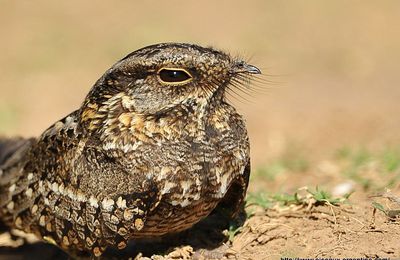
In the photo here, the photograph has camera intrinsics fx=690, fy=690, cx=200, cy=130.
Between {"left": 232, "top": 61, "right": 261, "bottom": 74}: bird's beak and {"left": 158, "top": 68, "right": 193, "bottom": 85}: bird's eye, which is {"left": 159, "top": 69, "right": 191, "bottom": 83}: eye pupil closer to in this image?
{"left": 158, "top": 68, "right": 193, "bottom": 85}: bird's eye

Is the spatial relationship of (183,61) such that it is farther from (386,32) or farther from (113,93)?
(386,32)

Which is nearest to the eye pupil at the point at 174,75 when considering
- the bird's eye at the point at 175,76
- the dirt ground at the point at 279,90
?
the bird's eye at the point at 175,76

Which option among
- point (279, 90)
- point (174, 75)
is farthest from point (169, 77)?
point (279, 90)

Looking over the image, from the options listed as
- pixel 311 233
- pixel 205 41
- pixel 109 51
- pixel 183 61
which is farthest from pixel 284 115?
pixel 183 61

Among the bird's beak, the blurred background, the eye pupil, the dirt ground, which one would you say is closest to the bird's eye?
the eye pupil

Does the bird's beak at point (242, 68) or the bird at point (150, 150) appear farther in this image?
the bird's beak at point (242, 68)

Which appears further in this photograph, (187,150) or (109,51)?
(109,51)

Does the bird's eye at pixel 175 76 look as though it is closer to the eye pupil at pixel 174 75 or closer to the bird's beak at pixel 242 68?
the eye pupil at pixel 174 75
